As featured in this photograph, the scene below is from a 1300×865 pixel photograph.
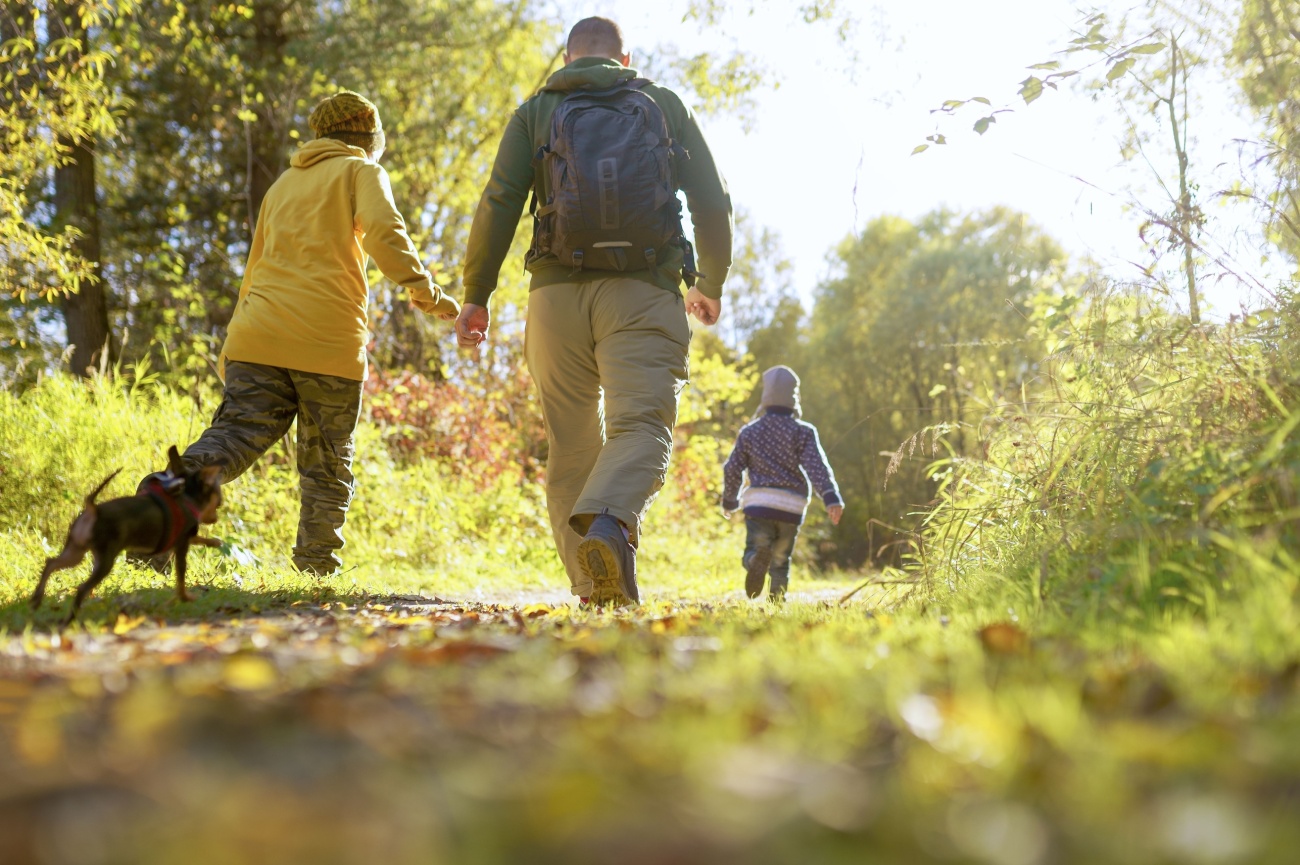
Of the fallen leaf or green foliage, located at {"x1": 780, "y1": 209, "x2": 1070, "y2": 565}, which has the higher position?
green foliage, located at {"x1": 780, "y1": 209, "x2": 1070, "y2": 565}

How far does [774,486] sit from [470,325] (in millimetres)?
3562

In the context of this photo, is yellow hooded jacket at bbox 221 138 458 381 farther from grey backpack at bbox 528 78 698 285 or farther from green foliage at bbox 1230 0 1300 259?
green foliage at bbox 1230 0 1300 259

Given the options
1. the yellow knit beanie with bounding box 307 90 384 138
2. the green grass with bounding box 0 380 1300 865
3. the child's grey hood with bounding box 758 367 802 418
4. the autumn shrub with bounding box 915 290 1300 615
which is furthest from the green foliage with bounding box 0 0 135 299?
the autumn shrub with bounding box 915 290 1300 615

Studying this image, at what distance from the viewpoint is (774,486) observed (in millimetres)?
7477

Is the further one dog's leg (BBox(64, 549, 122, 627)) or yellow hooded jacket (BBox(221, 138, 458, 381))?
yellow hooded jacket (BBox(221, 138, 458, 381))

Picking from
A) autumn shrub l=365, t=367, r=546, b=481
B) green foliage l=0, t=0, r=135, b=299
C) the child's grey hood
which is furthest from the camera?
autumn shrub l=365, t=367, r=546, b=481

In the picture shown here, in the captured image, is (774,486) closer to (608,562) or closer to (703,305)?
(703,305)

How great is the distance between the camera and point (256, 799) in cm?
105

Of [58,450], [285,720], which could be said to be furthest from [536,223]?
[58,450]

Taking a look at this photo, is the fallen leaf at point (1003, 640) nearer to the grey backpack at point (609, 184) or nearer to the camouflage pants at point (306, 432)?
the grey backpack at point (609, 184)

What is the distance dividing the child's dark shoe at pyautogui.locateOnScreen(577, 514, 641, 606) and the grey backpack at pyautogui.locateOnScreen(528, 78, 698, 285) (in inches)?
43.6

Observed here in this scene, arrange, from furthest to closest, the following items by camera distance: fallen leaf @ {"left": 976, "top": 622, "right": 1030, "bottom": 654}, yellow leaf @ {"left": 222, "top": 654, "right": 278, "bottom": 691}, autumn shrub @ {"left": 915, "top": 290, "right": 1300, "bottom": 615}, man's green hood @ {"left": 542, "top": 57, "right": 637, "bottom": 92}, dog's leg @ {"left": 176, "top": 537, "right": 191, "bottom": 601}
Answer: man's green hood @ {"left": 542, "top": 57, "right": 637, "bottom": 92} → dog's leg @ {"left": 176, "top": 537, "right": 191, "bottom": 601} → autumn shrub @ {"left": 915, "top": 290, "right": 1300, "bottom": 615} → fallen leaf @ {"left": 976, "top": 622, "right": 1030, "bottom": 654} → yellow leaf @ {"left": 222, "top": 654, "right": 278, "bottom": 691}

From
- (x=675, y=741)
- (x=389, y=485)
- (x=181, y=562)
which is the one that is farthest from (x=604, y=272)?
(x=389, y=485)

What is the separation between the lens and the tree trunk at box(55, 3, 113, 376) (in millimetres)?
10586
